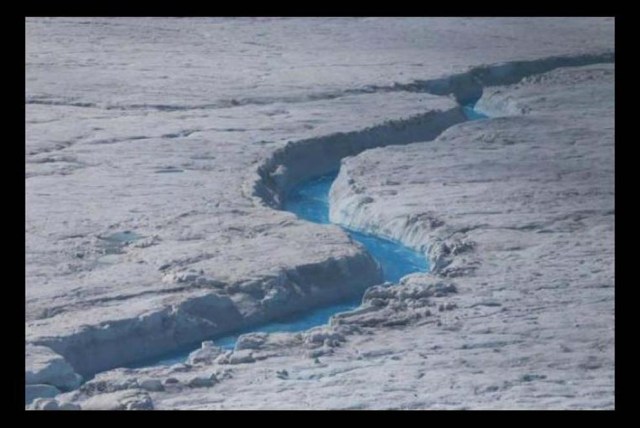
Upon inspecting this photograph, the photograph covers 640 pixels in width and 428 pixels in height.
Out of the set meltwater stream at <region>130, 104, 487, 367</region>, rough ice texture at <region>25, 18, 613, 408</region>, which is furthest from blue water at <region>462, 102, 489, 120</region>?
meltwater stream at <region>130, 104, 487, 367</region>


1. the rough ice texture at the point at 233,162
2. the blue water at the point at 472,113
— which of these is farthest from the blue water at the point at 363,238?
the blue water at the point at 472,113

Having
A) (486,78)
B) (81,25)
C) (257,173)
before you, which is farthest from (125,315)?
(81,25)

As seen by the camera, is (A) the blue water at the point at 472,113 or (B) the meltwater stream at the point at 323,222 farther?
(A) the blue water at the point at 472,113

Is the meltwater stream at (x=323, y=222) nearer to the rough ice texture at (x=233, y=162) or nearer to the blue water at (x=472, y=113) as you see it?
the rough ice texture at (x=233, y=162)

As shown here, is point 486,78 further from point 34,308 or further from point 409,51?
point 34,308
